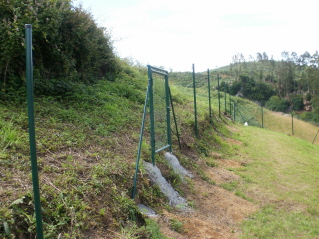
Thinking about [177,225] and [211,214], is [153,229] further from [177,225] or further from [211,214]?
[211,214]

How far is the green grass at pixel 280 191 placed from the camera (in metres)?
5.01

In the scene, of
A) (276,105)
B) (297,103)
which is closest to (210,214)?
(276,105)

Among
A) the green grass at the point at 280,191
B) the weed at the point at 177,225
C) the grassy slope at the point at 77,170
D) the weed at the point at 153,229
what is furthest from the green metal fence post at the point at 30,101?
the green grass at the point at 280,191

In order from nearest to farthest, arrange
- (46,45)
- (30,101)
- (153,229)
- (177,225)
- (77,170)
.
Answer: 1. (30,101)
2. (153,229)
3. (77,170)
4. (177,225)
5. (46,45)

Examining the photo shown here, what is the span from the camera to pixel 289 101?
53656mm

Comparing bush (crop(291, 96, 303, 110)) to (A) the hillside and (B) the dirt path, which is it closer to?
(A) the hillside

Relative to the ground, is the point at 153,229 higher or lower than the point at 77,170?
lower

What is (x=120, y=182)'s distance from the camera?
4.28 meters

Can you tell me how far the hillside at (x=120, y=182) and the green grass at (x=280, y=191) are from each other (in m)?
0.02

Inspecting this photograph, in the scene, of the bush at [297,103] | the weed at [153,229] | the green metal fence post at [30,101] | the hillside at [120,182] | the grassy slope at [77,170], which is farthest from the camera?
the bush at [297,103]

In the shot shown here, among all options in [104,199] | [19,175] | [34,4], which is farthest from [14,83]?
[104,199]

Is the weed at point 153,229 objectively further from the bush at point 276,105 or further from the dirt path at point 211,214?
the bush at point 276,105

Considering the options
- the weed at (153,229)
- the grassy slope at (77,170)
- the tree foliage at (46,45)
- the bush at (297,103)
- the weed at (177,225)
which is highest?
the tree foliage at (46,45)

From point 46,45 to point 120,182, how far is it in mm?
4394
